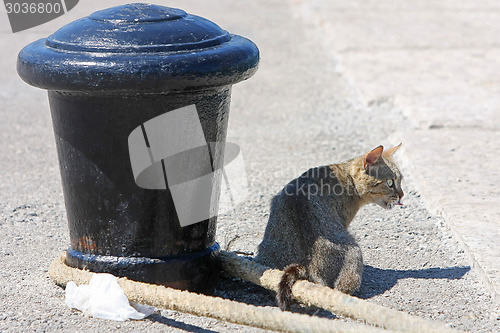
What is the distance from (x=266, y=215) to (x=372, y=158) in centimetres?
95

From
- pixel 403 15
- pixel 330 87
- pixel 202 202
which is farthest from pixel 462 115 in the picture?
pixel 403 15

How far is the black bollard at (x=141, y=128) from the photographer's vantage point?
3.05 m

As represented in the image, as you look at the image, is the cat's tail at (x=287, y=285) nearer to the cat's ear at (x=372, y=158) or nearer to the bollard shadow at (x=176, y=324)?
the bollard shadow at (x=176, y=324)

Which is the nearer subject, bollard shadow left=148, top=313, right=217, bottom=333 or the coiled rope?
the coiled rope

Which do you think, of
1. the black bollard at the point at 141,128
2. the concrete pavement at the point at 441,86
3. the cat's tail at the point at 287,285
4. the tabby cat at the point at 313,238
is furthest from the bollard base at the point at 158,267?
the concrete pavement at the point at 441,86

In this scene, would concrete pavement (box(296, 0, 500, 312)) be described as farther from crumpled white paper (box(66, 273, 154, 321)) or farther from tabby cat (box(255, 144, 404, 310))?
crumpled white paper (box(66, 273, 154, 321))

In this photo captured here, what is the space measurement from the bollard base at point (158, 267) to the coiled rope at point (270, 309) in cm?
6

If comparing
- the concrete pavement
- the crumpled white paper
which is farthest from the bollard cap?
the concrete pavement

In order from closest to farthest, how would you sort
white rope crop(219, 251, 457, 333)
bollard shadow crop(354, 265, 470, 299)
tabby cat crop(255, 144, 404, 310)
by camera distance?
1. white rope crop(219, 251, 457, 333)
2. tabby cat crop(255, 144, 404, 310)
3. bollard shadow crop(354, 265, 470, 299)

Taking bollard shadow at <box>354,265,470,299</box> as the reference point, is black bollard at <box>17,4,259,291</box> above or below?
above

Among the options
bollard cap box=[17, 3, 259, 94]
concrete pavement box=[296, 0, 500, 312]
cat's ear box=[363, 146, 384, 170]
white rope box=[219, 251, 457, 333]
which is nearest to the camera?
white rope box=[219, 251, 457, 333]

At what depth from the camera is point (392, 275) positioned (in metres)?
3.88

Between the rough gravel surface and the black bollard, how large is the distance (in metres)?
0.32

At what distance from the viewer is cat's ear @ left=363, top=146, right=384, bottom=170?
4.13m
